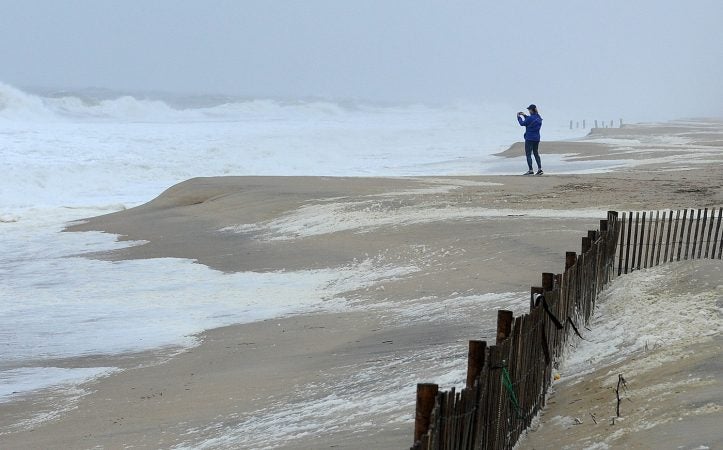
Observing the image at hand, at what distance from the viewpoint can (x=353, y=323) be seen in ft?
30.2

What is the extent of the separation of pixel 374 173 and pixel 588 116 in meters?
65.7

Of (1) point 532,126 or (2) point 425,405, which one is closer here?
(2) point 425,405

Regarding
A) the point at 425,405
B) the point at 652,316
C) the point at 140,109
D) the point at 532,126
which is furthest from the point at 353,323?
the point at 140,109

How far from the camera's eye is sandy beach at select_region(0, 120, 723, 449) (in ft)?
20.1

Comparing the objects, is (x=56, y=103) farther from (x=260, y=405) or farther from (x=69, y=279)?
(x=260, y=405)

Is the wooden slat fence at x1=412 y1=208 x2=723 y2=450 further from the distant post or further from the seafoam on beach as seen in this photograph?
the seafoam on beach

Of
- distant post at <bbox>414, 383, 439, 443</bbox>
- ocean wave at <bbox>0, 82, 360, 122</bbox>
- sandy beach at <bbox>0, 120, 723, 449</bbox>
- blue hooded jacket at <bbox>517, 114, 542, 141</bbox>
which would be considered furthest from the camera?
ocean wave at <bbox>0, 82, 360, 122</bbox>

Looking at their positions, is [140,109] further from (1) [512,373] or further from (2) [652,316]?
(1) [512,373]

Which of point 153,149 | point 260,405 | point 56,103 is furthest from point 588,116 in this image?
point 260,405

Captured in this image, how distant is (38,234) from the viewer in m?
17.6

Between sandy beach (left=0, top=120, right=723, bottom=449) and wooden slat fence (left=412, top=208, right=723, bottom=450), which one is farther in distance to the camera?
sandy beach (left=0, top=120, right=723, bottom=449)

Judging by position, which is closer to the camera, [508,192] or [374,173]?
[508,192]

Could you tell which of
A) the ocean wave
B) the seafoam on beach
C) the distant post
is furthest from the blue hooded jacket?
the ocean wave

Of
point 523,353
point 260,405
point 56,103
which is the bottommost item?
point 260,405
